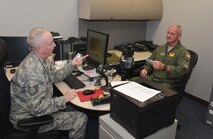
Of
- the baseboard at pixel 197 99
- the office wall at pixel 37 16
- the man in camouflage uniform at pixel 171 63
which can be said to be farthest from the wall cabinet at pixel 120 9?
the baseboard at pixel 197 99

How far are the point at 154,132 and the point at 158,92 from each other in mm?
272

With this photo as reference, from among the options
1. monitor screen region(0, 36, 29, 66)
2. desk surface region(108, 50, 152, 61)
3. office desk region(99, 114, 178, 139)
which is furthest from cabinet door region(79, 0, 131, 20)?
office desk region(99, 114, 178, 139)

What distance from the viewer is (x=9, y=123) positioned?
5.34ft

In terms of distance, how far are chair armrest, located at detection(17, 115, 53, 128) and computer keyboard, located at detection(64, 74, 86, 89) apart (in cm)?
48

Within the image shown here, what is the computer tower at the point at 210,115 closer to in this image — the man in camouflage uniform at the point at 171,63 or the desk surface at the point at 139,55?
the man in camouflage uniform at the point at 171,63

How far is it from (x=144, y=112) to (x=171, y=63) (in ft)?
4.74

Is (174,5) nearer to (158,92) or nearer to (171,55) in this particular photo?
(171,55)

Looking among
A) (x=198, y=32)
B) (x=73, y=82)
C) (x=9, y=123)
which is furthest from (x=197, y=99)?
(x=9, y=123)

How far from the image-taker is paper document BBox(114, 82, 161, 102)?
1.32 meters

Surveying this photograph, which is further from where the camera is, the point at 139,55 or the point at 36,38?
the point at 139,55

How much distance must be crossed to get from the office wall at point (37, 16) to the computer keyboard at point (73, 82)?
3.78 feet

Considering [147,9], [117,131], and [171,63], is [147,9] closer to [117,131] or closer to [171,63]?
[171,63]

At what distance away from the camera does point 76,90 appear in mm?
1845

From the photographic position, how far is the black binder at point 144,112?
1.22m
